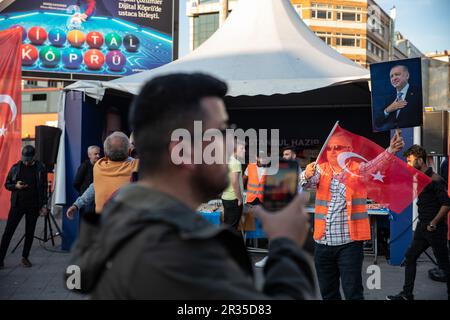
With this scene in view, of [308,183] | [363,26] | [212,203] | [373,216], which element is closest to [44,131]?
[212,203]

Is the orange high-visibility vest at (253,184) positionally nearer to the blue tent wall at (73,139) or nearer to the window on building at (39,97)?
the blue tent wall at (73,139)

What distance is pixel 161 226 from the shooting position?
3.61 ft

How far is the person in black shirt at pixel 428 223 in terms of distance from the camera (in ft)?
18.4

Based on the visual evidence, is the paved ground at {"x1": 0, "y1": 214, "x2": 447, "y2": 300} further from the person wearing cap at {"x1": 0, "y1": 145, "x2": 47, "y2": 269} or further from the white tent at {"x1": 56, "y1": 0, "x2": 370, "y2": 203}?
the white tent at {"x1": 56, "y1": 0, "x2": 370, "y2": 203}

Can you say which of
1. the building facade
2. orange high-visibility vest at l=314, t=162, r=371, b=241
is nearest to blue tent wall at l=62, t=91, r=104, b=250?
orange high-visibility vest at l=314, t=162, r=371, b=241

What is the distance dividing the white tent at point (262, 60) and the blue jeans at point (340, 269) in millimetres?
4101

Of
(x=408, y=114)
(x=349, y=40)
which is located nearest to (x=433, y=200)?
(x=408, y=114)

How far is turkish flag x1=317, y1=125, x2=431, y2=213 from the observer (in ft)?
15.4

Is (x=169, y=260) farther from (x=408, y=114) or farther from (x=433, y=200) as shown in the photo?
(x=433, y=200)

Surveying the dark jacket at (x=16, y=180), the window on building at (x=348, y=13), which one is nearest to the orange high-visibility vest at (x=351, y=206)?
the dark jacket at (x=16, y=180)

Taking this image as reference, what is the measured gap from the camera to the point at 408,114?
16.0 feet

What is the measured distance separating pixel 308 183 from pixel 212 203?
173 inches

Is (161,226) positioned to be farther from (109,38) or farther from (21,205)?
(109,38)

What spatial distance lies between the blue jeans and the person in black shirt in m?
1.70
